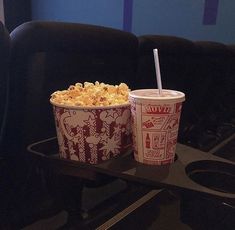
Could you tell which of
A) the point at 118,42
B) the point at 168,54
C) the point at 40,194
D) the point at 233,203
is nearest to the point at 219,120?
the point at 168,54

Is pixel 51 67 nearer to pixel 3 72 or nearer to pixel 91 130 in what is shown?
pixel 3 72

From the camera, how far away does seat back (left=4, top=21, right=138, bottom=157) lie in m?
0.63

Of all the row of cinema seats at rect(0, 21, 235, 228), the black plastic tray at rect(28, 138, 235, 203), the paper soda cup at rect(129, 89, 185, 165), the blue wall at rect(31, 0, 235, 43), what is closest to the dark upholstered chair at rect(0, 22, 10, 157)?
the row of cinema seats at rect(0, 21, 235, 228)

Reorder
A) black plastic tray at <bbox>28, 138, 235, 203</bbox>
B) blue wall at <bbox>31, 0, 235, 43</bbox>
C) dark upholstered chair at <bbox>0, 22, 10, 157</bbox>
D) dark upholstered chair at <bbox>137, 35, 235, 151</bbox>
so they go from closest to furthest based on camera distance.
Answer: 1. black plastic tray at <bbox>28, 138, 235, 203</bbox>
2. dark upholstered chair at <bbox>0, 22, 10, 157</bbox>
3. dark upholstered chair at <bbox>137, 35, 235, 151</bbox>
4. blue wall at <bbox>31, 0, 235, 43</bbox>

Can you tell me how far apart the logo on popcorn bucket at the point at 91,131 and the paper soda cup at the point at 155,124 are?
3cm

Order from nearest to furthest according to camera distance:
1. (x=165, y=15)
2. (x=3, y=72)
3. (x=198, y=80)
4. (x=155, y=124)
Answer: (x=155, y=124)
(x=3, y=72)
(x=198, y=80)
(x=165, y=15)

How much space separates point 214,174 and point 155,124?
15cm

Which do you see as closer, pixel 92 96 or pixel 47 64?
pixel 92 96

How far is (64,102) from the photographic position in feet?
1.71

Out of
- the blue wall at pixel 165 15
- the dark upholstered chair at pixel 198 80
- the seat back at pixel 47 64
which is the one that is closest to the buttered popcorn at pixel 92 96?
the seat back at pixel 47 64

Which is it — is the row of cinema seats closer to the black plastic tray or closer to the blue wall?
the black plastic tray

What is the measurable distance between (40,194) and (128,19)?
1.89m

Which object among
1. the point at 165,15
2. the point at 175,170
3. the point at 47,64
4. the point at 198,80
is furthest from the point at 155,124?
the point at 165,15

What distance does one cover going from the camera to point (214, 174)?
544 mm
